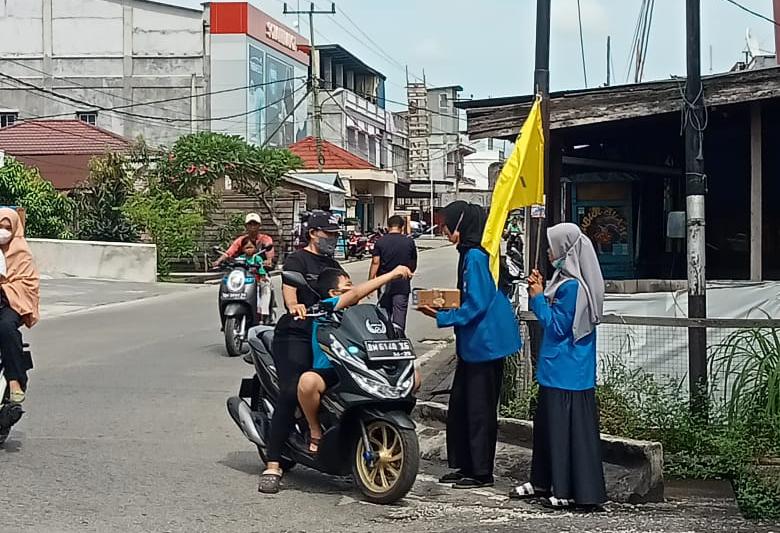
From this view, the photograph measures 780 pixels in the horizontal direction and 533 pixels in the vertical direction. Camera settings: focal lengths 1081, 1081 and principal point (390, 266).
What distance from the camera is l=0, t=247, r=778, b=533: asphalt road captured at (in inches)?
249

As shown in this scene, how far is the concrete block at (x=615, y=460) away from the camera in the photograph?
22.9 feet

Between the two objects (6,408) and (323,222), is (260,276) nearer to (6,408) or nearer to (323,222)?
(6,408)

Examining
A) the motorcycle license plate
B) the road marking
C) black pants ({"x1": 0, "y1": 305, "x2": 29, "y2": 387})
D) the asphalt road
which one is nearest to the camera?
the asphalt road

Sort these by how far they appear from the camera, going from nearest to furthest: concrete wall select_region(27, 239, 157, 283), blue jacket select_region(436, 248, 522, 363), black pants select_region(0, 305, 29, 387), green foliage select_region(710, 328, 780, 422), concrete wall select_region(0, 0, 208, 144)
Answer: blue jacket select_region(436, 248, 522, 363) < green foliage select_region(710, 328, 780, 422) < black pants select_region(0, 305, 29, 387) < concrete wall select_region(27, 239, 157, 283) < concrete wall select_region(0, 0, 208, 144)

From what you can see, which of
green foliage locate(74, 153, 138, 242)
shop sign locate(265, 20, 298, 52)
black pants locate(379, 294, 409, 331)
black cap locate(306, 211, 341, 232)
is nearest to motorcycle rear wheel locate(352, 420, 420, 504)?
black cap locate(306, 211, 341, 232)

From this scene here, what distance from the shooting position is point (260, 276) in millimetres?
13859

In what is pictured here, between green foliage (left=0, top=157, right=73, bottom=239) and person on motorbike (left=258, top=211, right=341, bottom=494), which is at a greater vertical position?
green foliage (left=0, top=157, right=73, bottom=239)

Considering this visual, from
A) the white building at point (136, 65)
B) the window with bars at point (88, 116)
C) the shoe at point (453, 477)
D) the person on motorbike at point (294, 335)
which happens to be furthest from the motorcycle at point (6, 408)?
the window with bars at point (88, 116)

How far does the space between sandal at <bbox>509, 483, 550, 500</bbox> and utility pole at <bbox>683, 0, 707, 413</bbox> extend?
1.70 meters

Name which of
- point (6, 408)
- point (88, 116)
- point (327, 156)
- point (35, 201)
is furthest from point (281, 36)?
point (6, 408)

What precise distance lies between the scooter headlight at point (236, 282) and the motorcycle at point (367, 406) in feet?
22.2

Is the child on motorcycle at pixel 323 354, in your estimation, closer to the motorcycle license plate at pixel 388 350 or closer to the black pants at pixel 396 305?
the motorcycle license plate at pixel 388 350

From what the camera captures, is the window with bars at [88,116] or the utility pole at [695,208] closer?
the utility pole at [695,208]

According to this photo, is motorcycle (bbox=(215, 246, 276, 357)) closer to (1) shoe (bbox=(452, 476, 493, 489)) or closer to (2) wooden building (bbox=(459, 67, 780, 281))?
(2) wooden building (bbox=(459, 67, 780, 281))
